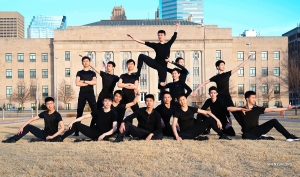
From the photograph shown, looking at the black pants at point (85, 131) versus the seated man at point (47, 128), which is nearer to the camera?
the black pants at point (85, 131)

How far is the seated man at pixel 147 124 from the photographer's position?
1034cm

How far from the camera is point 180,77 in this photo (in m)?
12.3

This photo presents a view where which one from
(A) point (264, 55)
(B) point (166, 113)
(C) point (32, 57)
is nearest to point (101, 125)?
(B) point (166, 113)

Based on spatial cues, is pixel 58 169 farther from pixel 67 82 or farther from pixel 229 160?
pixel 67 82

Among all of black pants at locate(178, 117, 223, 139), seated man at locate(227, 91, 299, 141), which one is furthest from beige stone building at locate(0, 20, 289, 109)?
black pants at locate(178, 117, 223, 139)

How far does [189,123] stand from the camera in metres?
10.7

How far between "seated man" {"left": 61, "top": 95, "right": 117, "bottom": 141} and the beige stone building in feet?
175

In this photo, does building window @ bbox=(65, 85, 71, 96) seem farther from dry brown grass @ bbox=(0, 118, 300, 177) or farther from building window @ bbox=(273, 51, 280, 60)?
dry brown grass @ bbox=(0, 118, 300, 177)

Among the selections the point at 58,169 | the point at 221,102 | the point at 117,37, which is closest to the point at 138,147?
the point at 58,169

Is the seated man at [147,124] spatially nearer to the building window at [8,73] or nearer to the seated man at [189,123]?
the seated man at [189,123]

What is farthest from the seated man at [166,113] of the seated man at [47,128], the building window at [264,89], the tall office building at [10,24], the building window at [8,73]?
the tall office building at [10,24]

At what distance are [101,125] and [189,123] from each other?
240 cm

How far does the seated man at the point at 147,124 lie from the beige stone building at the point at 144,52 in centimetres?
5306

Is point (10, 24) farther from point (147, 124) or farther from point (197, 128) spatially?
point (197, 128)
